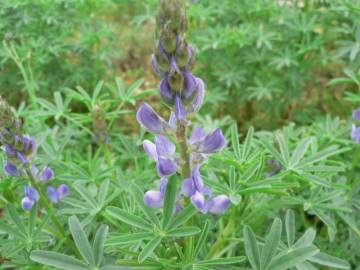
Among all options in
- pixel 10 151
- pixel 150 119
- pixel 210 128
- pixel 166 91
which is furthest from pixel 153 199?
pixel 210 128

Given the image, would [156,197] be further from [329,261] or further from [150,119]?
[329,261]

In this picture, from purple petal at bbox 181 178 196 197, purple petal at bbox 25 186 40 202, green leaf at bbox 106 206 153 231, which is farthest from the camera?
purple petal at bbox 25 186 40 202

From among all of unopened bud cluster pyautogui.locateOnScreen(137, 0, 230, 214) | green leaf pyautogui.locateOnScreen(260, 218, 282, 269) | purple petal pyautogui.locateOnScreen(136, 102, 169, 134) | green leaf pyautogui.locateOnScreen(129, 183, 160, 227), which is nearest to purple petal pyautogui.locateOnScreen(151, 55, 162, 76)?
unopened bud cluster pyautogui.locateOnScreen(137, 0, 230, 214)

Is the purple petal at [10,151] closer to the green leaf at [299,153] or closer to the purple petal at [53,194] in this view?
the purple petal at [53,194]

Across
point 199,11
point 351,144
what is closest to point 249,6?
point 199,11

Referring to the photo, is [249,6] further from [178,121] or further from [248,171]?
[178,121]

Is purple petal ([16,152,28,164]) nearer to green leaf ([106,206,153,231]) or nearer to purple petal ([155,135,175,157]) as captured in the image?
green leaf ([106,206,153,231])
